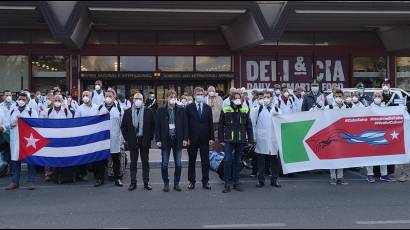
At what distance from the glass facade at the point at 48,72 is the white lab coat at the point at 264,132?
15.0m

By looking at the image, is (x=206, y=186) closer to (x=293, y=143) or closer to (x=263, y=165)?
(x=263, y=165)

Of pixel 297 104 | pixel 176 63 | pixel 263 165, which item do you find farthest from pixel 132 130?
pixel 176 63

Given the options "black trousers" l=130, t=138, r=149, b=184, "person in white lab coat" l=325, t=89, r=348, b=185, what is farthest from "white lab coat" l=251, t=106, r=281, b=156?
"black trousers" l=130, t=138, r=149, b=184

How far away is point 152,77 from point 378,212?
55.8 ft

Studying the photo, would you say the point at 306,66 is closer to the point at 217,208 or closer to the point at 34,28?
the point at 34,28

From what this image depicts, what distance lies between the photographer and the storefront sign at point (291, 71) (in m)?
24.5

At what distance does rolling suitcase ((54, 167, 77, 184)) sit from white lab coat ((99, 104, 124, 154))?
41.2 inches

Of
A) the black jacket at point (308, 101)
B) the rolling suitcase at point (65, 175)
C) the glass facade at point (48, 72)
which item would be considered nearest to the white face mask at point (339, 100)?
the black jacket at point (308, 101)

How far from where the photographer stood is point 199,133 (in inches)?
396

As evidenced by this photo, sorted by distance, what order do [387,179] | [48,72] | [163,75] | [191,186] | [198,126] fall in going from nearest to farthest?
[191,186]
[198,126]
[387,179]
[48,72]
[163,75]

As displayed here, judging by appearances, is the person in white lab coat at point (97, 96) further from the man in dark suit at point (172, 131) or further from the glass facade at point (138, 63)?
the glass facade at point (138, 63)

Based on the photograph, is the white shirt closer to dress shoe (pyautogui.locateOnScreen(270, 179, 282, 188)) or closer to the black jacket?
dress shoe (pyautogui.locateOnScreen(270, 179, 282, 188))

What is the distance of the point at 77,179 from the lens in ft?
36.3

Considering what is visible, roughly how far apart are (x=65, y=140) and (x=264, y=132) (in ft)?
13.8
